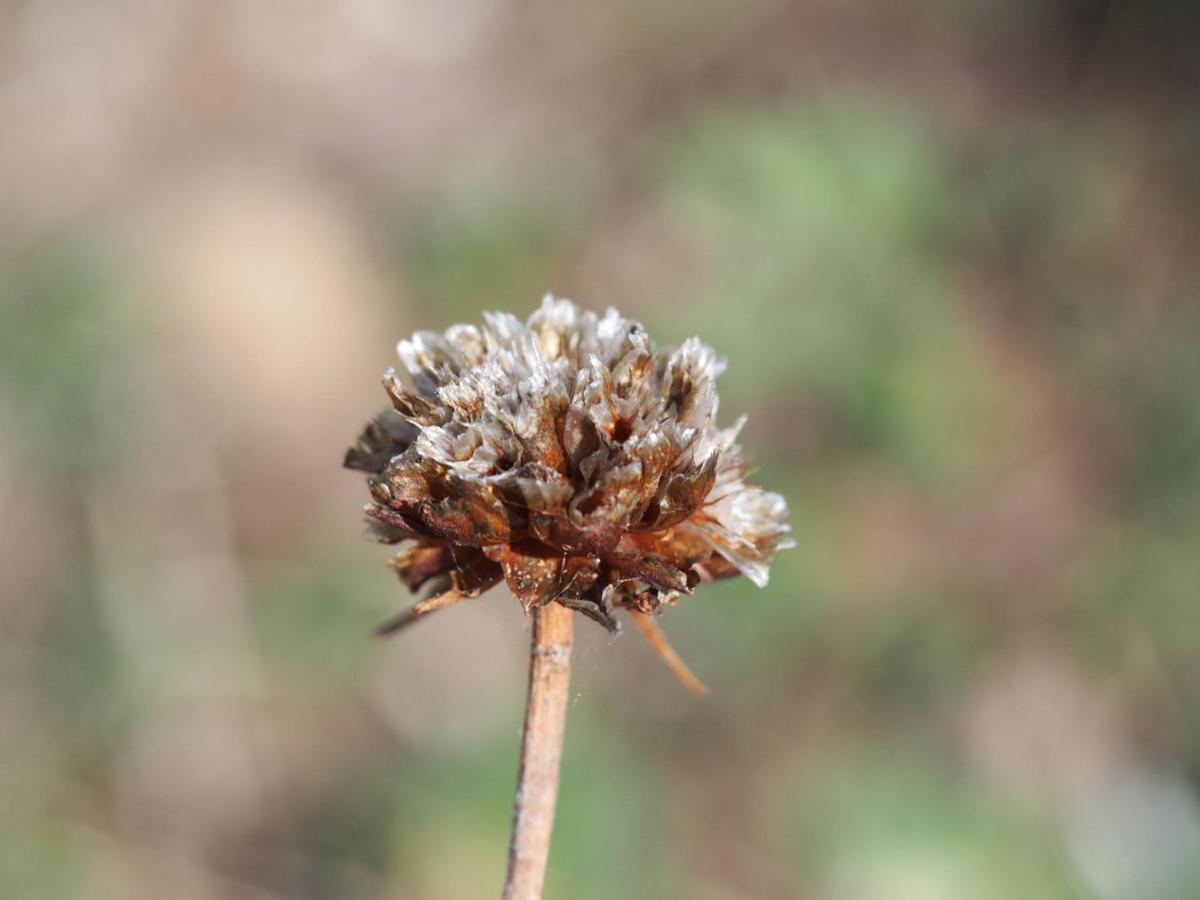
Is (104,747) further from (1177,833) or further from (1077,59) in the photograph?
(1077,59)

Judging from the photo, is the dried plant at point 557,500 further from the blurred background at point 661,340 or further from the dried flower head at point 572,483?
the blurred background at point 661,340

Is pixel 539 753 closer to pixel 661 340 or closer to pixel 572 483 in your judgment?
pixel 572 483

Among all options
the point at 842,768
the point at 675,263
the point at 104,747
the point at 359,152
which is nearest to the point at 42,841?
the point at 104,747

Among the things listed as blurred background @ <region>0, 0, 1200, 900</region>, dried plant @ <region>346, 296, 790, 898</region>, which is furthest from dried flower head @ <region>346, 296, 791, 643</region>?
blurred background @ <region>0, 0, 1200, 900</region>

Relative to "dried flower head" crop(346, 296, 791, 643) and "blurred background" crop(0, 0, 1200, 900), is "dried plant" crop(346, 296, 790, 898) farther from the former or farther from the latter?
"blurred background" crop(0, 0, 1200, 900)

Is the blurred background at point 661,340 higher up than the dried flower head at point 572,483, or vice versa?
the blurred background at point 661,340

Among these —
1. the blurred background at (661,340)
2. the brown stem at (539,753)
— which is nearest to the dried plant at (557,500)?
the brown stem at (539,753)
